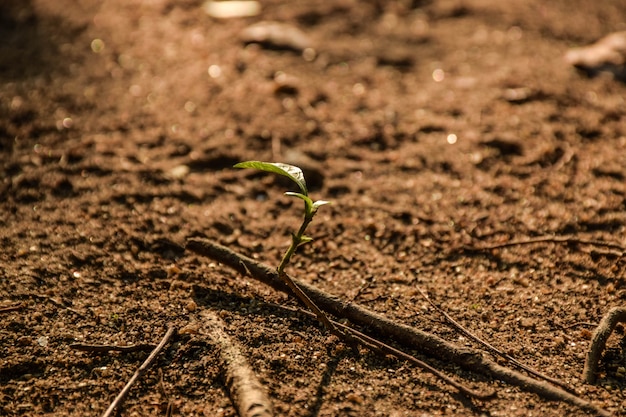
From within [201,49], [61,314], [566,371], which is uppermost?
[201,49]

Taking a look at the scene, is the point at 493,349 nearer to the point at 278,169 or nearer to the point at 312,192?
the point at 278,169

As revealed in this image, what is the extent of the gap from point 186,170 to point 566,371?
62.3 inches

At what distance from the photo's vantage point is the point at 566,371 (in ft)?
5.44

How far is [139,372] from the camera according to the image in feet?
5.35

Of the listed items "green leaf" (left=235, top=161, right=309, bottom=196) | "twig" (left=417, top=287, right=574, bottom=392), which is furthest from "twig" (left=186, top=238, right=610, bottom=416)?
"green leaf" (left=235, top=161, right=309, bottom=196)

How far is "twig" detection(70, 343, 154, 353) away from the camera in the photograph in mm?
1696

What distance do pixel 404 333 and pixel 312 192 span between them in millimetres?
900

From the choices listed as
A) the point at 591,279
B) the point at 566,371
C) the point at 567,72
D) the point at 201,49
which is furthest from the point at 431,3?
the point at 566,371

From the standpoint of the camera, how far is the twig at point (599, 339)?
1.63 meters

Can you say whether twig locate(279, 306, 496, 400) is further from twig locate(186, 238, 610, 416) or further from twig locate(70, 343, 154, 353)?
twig locate(70, 343, 154, 353)

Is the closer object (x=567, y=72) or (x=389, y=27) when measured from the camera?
(x=567, y=72)

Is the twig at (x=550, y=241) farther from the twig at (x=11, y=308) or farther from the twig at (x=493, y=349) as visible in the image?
the twig at (x=11, y=308)

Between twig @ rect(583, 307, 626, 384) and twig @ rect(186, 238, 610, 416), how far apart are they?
104mm

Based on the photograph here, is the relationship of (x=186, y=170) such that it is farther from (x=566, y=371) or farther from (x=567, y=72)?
(x=567, y=72)
